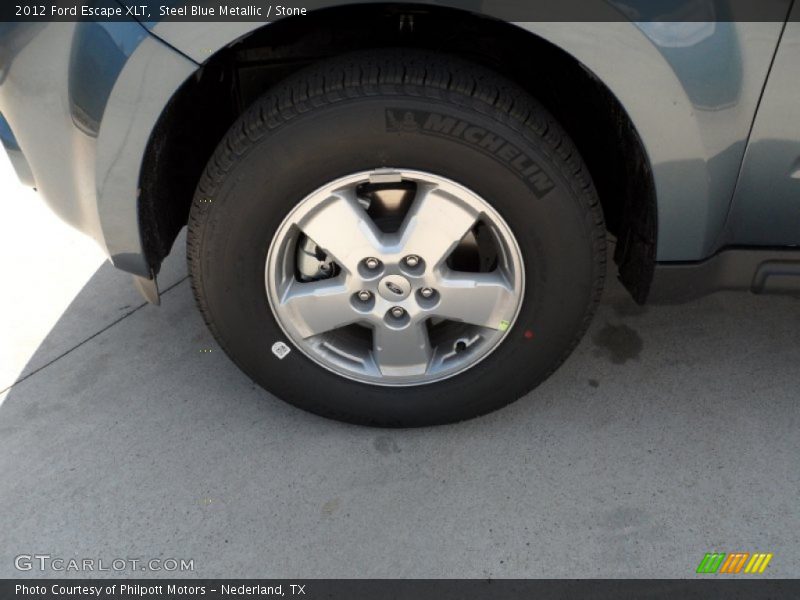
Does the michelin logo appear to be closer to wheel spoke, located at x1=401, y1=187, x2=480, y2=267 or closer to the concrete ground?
wheel spoke, located at x1=401, y1=187, x2=480, y2=267

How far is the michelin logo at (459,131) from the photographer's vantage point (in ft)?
5.48

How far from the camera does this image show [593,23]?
1.55 metres

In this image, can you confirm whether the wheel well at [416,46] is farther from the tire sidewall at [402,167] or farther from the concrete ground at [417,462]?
the concrete ground at [417,462]

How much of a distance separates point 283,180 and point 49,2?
2.12ft

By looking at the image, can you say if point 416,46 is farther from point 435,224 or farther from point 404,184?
point 435,224

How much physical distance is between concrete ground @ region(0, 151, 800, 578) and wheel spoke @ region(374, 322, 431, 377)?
23 cm

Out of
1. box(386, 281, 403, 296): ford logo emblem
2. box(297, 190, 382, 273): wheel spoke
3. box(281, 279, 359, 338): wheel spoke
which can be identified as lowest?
box(281, 279, 359, 338): wheel spoke

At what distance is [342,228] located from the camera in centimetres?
183

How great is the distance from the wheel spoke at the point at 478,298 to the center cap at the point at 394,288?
94 millimetres

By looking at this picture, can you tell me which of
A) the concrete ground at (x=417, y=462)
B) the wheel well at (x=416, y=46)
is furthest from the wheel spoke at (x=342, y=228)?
the concrete ground at (x=417, y=462)

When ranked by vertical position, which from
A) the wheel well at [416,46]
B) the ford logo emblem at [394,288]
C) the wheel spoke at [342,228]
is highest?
the wheel well at [416,46]

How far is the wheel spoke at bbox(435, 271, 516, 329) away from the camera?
1.90 meters

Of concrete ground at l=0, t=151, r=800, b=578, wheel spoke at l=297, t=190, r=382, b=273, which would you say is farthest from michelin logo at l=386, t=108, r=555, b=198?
concrete ground at l=0, t=151, r=800, b=578

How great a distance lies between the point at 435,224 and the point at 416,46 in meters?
0.50
